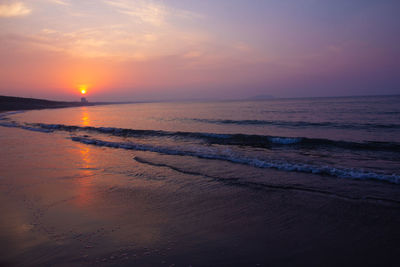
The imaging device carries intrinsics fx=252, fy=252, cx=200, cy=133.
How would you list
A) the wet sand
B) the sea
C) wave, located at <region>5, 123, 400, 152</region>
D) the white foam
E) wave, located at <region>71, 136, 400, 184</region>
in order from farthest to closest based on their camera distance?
the white foam
wave, located at <region>5, 123, 400, 152</region>
wave, located at <region>71, 136, 400, 184</region>
the sea
the wet sand

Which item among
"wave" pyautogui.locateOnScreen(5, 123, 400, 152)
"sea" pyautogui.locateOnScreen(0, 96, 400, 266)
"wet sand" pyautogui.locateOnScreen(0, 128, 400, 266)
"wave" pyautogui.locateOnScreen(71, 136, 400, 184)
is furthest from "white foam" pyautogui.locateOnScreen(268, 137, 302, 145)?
"wet sand" pyautogui.locateOnScreen(0, 128, 400, 266)

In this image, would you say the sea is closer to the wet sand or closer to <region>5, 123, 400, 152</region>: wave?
the wet sand

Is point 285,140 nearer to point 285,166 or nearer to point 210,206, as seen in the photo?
point 285,166

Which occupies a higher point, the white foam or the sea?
the white foam

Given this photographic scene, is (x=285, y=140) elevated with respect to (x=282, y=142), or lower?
elevated

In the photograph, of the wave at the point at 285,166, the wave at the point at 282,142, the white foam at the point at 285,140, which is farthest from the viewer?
the white foam at the point at 285,140

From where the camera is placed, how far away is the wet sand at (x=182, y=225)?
3.60 m

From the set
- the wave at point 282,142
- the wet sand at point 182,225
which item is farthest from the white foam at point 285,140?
the wet sand at point 182,225

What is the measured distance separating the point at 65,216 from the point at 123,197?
1.41 m

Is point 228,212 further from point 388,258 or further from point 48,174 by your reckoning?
point 48,174

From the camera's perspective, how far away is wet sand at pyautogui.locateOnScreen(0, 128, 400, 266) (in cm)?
360

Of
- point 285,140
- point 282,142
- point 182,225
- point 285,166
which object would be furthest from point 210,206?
point 285,140

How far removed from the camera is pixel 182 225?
4.62 meters

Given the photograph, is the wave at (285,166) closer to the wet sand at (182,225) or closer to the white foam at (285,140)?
the wet sand at (182,225)
